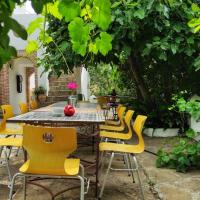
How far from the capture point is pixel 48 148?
2.39 metres

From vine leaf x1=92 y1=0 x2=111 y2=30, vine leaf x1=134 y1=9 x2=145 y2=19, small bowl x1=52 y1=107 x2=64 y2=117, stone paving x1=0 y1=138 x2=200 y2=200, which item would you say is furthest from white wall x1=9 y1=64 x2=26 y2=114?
vine leaf x1=92 y1=0 x2=111 y2=30

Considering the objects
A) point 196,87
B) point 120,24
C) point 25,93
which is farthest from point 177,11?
point 25,93

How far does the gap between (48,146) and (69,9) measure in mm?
1633

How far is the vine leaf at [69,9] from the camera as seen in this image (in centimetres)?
83

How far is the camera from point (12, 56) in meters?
0.66

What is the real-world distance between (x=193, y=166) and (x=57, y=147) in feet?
8.02

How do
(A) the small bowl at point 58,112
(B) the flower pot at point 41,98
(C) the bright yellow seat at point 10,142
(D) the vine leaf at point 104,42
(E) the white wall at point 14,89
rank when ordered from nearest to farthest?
(D) the vine leaf at point 104,42
(C) the bright yellow seat at point 10,142
(A) the small bowl at point 58,112
(B) the flower pot at point 41,98
(E) the white wall at point 14,89

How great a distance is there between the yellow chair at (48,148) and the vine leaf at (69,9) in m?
1.54

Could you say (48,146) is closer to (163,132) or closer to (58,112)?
(58,112)

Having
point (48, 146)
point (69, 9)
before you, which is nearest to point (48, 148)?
point (48, 146)

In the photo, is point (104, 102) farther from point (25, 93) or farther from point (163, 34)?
point (25, 93)

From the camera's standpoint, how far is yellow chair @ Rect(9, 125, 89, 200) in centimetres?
238

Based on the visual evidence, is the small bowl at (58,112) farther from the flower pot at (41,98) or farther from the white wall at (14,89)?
the white wall at (14,89)

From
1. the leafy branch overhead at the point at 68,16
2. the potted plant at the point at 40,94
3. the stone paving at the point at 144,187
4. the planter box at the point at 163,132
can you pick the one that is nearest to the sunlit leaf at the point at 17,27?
the leafy branch overhead at the point at 68,16
